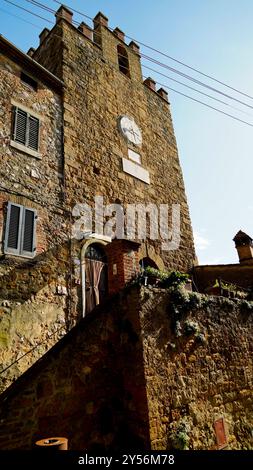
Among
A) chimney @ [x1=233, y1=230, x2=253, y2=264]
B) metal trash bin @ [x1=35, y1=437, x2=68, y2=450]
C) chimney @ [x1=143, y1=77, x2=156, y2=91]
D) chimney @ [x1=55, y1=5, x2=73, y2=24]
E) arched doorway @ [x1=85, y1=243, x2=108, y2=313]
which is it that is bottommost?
metal trash bin @ [x1=35, y1=437, x2=68, y2=450]

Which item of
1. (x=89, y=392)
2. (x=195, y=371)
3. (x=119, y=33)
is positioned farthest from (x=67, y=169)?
(x=119, y=33)

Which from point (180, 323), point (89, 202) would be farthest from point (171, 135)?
point (180, 323)

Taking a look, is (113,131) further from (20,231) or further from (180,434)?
(180,434)

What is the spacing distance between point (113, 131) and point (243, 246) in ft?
30.8

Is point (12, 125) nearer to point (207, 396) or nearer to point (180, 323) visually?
point (180, 323)

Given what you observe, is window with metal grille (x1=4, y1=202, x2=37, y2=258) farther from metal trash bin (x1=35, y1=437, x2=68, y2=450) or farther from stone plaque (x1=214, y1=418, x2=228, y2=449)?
stone plaque (x1=214, y1=418, x2=228, y2=449)

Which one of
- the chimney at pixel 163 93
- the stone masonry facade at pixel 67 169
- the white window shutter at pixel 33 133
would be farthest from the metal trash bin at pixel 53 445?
the chimney at pixel 163 93

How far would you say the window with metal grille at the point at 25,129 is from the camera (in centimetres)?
746

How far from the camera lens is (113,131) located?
34.7 feet

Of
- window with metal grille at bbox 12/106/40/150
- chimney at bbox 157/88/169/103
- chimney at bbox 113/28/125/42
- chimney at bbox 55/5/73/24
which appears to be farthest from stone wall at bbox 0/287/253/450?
Result: chimney at bbox 113/28/125/42

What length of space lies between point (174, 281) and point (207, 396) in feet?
6.67

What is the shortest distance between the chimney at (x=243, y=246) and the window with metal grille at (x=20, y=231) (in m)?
11.6

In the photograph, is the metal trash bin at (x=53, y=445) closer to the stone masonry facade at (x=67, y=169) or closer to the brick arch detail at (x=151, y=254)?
the stone masonry facade at (x=67, y=169)

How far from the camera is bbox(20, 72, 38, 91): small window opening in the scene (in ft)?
27.2
